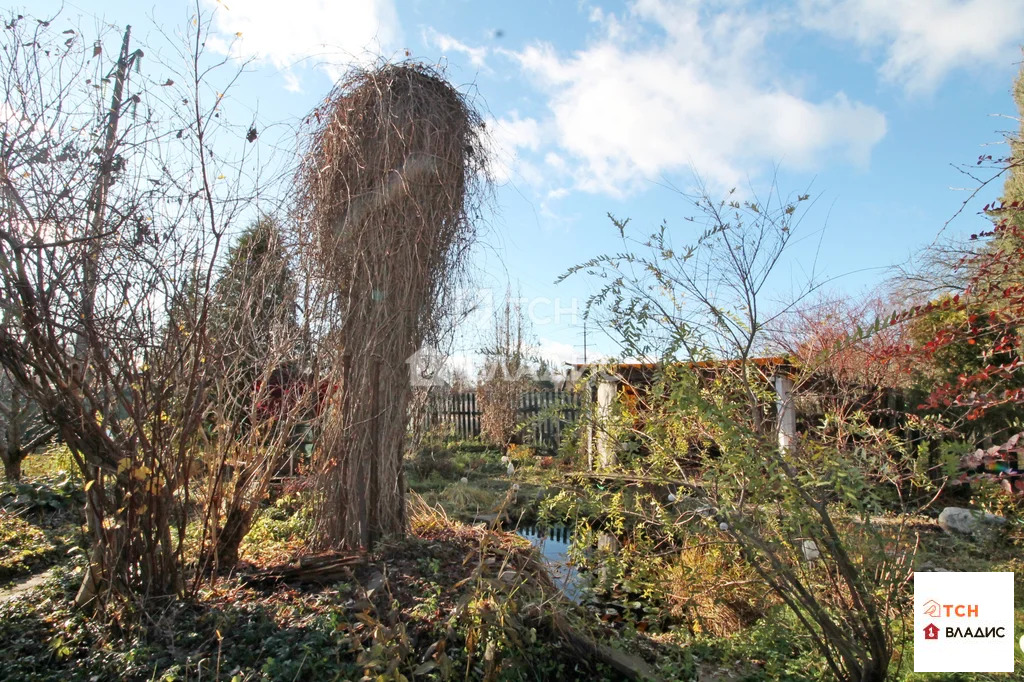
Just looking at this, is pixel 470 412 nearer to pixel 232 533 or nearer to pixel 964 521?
pixel 964 521

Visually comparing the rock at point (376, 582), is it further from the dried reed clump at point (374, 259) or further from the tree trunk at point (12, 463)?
the tree trunk at point (12, 463)

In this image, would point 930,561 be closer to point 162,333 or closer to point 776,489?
point 776,489

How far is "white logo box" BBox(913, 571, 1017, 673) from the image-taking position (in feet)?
7.81

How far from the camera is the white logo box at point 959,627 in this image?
2381 millimetres

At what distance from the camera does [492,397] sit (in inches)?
484

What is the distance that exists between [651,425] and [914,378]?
6299 millimetres

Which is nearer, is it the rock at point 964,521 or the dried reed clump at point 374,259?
the dried reed clump at point 374,259

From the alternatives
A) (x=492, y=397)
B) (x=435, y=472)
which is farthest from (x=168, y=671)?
(x=492, y=397)

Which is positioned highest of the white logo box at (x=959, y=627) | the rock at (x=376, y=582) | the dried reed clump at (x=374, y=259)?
the dried reed clump at (x=374, y=259)

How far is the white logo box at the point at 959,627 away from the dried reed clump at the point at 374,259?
9.20 ft

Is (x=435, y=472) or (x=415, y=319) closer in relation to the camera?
(x=415, y=319)

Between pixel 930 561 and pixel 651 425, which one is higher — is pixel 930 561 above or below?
below

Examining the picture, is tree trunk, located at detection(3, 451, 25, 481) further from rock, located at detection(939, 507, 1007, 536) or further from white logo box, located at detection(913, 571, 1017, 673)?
rock, located at detection(939, 507, 1007, 536)

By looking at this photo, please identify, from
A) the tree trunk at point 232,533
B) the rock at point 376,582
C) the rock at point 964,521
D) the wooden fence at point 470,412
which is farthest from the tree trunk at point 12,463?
the rock at point 964,521
